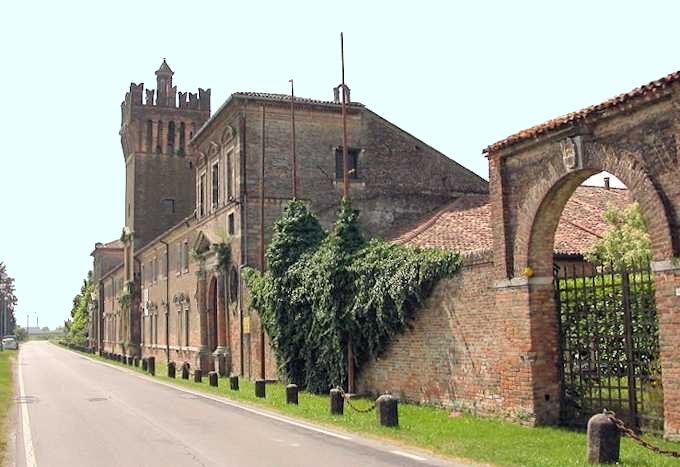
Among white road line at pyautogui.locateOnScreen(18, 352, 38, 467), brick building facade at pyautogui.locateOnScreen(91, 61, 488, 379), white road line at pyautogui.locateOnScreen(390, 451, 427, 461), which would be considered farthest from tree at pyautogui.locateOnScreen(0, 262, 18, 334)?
white road line at pyautogui.locateOnScreen(390, 451, 427, 461)

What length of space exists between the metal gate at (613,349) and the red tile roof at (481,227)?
7659 millimetres

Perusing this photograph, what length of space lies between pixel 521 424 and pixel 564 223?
1180cm

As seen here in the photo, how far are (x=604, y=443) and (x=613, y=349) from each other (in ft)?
11.5

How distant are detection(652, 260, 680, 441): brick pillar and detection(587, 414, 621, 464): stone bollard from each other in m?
1.54

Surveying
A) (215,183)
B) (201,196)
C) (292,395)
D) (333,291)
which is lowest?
(292,395)

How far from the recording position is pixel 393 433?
13.0 meters

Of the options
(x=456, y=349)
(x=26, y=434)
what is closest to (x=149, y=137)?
(x=26, y=434)

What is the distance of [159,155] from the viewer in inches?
2090

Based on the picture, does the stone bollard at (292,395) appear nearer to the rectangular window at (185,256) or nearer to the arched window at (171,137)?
the rectangular window at (185,256)

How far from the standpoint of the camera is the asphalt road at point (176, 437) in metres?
10.6

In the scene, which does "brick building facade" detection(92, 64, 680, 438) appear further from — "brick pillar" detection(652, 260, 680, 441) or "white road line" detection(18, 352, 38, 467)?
"white road line" detection(18, 352, 38, 467)

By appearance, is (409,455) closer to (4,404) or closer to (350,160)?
(4,404)

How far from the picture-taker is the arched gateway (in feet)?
A: 35.2

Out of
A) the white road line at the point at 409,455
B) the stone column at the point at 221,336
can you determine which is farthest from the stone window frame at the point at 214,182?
the white road line at the point at 409,455
